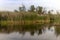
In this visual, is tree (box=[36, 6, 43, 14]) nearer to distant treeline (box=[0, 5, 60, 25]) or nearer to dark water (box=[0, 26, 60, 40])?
distant treeline (box=[0, 5, 60, 25])

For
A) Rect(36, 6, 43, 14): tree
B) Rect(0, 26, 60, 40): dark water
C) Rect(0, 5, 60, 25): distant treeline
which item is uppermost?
Rect(36, 6, 43, 14): tree

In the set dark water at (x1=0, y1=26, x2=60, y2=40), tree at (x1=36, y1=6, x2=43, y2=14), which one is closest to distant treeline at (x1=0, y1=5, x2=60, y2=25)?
tree at (x1=36, y1=6, x2=43, y2=14)

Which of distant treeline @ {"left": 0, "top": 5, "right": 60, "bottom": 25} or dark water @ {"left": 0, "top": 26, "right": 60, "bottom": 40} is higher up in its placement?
distant treeline @ {"left": 0, "top": 5, "right": 60, "bottom": 25}

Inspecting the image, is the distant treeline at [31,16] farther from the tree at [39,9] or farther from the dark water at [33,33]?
the dark water at [33,33]

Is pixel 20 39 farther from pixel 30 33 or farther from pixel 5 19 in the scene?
pixel 5 19

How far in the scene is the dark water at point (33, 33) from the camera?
307cm

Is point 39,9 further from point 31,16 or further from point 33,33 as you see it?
point 33,33

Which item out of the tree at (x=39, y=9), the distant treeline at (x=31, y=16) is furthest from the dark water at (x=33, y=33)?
the tree at (x=39, y=9)

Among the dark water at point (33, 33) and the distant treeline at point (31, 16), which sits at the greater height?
the distant treeline at point (31, 16)

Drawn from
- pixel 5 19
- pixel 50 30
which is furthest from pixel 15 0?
pixel 50 30

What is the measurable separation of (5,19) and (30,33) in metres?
0.63

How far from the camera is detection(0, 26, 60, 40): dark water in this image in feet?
10.1

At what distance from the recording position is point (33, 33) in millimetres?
3279

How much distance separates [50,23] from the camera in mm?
3305
